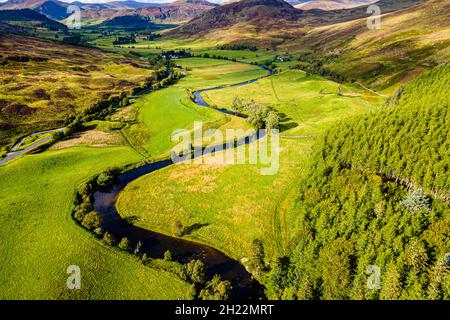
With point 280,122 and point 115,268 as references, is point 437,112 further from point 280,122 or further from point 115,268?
point 115,268

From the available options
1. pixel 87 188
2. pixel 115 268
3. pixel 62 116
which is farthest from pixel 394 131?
pixel 62 116

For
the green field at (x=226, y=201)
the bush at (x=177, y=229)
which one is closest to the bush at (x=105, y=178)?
the green field at (x=226, y=201)

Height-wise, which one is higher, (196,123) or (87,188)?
(196,123)

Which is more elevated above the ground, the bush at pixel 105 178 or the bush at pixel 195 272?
the bush at pixel 105 178

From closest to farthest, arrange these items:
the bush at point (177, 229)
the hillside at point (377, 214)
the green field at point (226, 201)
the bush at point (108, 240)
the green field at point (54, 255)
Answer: the hillside at point (377, 214)
the green field at point (54, 255)
the bush at point (108, 240)
the bush at point (177, 229)
the green field at point (226, 201)

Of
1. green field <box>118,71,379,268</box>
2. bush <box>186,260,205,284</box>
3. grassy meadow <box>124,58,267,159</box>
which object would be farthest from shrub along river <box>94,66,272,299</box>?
grassy meadow <box>124,58,267,159</box>

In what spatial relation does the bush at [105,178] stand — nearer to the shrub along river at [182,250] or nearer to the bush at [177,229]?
the shrub along river at [182,250]
